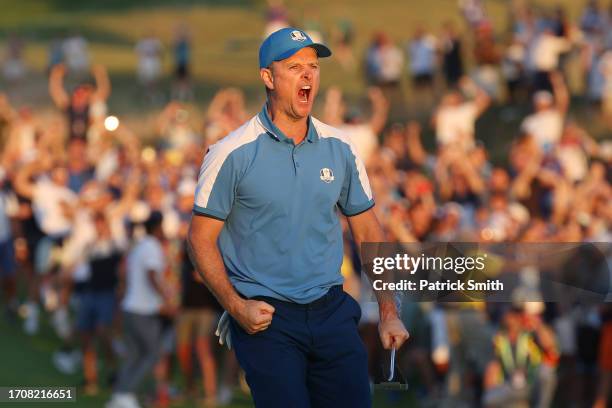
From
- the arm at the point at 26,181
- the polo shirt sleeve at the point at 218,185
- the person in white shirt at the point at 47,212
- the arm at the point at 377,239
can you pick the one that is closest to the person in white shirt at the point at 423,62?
the person in white shirt at the point at 47,212

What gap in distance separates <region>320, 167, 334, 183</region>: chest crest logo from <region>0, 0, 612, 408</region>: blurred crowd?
172 centimetres

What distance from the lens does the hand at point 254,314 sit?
17.4ft

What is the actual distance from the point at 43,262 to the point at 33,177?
3.27 feet

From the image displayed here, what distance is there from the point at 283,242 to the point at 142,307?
6656 millimetres

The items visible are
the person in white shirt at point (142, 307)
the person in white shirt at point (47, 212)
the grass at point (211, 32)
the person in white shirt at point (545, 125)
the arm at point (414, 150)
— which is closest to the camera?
the person in white shirt at point (142, 307)

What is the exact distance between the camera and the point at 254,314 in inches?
208

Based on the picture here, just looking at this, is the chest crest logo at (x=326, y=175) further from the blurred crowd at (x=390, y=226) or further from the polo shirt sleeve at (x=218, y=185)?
the blurred crowd at (x=390, y=226)

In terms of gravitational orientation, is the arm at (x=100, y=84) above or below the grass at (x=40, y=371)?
above

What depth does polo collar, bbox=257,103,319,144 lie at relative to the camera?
5.43m

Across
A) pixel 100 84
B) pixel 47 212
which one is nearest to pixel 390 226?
pixel 47 212

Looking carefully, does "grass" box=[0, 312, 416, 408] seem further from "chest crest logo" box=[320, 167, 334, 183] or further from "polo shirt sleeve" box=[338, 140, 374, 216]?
"chest crest logo" box=[320, 167, 334, 183]

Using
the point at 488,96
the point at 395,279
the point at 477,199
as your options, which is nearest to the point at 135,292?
the point at 477,199

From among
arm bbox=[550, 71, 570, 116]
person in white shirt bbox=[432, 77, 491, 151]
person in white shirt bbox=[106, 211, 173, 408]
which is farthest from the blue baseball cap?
arm bbox=[550, 71, 570, 116]

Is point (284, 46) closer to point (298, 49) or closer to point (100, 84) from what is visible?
point (298, 49)
